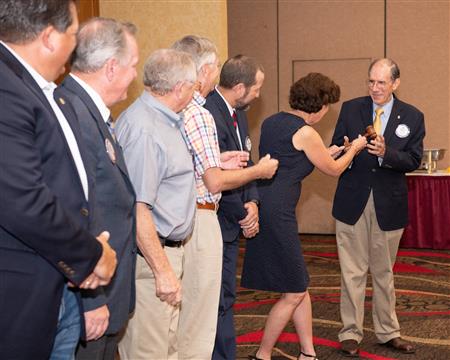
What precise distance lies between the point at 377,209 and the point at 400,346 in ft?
2.69

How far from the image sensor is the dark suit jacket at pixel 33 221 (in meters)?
1.56

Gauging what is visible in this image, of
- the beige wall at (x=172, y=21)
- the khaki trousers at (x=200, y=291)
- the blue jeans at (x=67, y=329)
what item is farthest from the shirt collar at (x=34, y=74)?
the beige wall at (x=172, y=21)

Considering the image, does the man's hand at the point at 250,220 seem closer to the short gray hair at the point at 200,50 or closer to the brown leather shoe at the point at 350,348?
the short gray hair at the point at 200,50

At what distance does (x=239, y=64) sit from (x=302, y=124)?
487 mm

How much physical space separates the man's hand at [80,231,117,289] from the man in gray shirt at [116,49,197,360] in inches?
18.8

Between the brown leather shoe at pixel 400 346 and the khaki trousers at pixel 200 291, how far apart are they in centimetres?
156

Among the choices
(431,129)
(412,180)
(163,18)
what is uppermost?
(163,18)

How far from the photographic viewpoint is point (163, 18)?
19.1 ft

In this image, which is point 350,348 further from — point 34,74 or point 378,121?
point 34,74

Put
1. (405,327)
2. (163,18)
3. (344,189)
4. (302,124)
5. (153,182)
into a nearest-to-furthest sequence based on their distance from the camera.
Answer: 1. (153,182)
2. (302,124)
3. (344,189)
4. (405,327)
5. (163,18)

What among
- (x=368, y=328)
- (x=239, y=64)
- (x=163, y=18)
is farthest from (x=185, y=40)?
(x=163, y=18)

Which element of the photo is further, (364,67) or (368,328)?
(364,67)

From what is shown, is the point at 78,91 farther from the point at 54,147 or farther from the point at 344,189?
the point at 344,189

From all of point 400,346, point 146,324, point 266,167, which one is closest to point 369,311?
point 400,346
